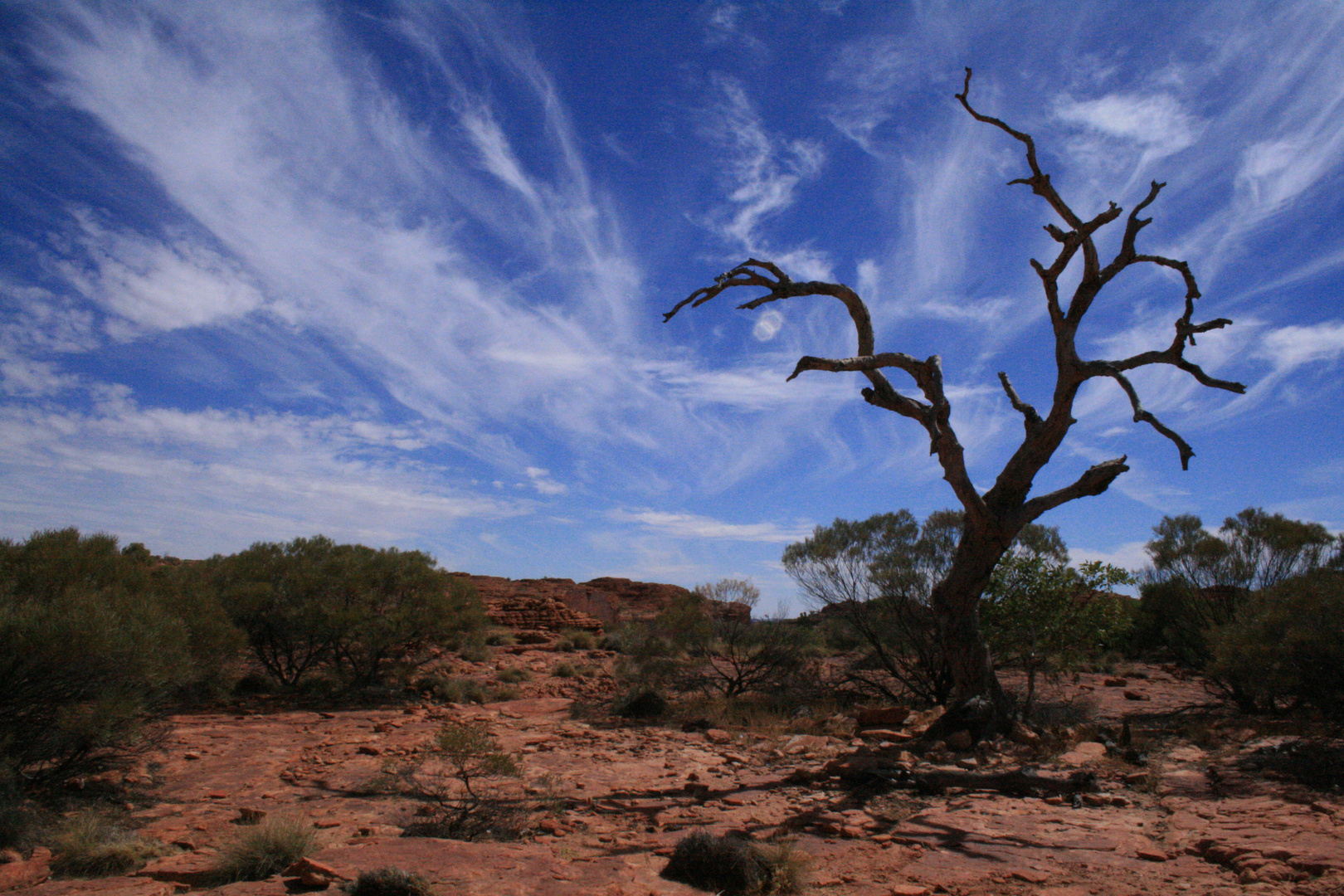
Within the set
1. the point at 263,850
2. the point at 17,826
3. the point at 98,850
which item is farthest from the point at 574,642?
the point at 263,850

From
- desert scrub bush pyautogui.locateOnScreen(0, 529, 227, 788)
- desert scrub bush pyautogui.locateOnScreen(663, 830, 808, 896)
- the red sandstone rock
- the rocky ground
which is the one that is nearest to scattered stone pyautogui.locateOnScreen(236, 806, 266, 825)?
the rocky ground

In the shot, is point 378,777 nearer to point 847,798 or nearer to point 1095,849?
point 847,798

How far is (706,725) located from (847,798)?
19.7 ft

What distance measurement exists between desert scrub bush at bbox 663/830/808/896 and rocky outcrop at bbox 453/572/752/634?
22.1 meters

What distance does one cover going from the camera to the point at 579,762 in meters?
9.74

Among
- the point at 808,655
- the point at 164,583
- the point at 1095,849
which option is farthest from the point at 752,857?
the point at 808,655

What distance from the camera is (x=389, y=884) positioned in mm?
3906

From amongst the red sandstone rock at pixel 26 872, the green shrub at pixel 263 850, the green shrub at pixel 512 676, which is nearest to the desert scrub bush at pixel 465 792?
the green shrub at pixel 263 850

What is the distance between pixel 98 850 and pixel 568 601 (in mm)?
42049

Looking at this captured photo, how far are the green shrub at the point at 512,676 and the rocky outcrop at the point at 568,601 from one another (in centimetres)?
677

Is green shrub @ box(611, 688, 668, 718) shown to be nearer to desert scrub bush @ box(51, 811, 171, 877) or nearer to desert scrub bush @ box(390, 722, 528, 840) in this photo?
desert scrub bush @ box(390, 722, 528, 840)

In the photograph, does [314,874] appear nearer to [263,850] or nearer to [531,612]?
[263,850]

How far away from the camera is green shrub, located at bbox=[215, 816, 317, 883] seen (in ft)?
16.0

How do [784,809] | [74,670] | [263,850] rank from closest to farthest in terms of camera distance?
[263,850]
[784,809]
[74,670]
